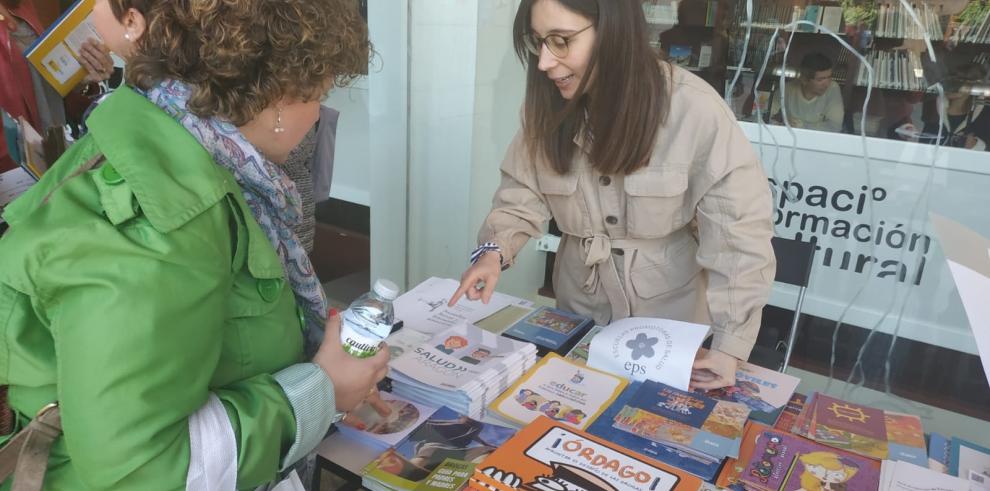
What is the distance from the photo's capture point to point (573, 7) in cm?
143

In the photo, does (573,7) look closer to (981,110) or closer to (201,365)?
(201,365)

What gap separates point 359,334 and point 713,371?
30.3 inches

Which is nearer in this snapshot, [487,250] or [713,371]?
[713,371]

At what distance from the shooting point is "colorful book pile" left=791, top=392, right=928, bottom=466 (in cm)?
114

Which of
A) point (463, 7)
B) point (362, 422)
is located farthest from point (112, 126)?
point (463, 7)

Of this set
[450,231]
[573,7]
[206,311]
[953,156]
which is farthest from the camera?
[450,231]

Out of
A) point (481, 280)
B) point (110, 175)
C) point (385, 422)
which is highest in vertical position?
point (110, 175)

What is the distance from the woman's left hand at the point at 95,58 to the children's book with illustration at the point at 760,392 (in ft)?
6.96

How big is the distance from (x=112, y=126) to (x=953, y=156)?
3.32 meters

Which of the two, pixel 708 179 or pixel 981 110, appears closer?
pixel 708 179

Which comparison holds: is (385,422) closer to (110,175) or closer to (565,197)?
(110,175)

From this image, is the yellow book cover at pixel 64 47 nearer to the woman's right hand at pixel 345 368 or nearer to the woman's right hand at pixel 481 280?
the woman's right hand at pixel 481 280

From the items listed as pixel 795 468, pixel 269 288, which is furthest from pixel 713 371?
pixel 269 288

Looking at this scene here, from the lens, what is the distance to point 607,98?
1508mm
